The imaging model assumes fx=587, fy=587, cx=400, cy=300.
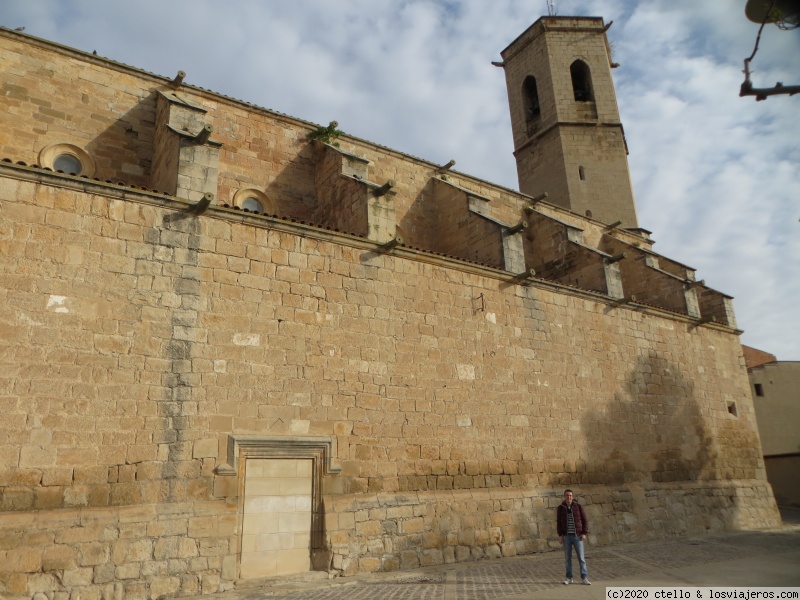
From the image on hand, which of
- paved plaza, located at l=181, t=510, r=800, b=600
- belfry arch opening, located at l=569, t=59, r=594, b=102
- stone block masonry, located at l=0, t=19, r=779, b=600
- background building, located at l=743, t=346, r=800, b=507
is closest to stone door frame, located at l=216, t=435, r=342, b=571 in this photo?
stone block masonry, located at l=0, t=19, r=779, b=600

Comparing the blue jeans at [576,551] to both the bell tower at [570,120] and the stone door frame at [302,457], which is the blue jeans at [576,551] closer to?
the stone door frame at [302,457]

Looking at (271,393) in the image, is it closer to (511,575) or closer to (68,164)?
(511,575)

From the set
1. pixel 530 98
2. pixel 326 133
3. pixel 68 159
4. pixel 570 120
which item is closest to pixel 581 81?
pixel 530 98

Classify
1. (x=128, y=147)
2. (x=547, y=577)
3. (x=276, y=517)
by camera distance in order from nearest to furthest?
(x=547, y=577) → (x=276, y=517) → (x=128, y=147)

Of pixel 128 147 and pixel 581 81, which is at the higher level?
pixel 581 81

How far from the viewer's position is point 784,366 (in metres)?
23.8

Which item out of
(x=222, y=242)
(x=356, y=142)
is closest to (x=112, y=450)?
(x=222, y=242)

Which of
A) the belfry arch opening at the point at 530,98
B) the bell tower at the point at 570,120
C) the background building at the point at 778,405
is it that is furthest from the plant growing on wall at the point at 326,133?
the background building at the point at 778,405

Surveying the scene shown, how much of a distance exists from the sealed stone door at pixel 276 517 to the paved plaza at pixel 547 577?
0.27 meters

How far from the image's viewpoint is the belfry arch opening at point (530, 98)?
23312 mm

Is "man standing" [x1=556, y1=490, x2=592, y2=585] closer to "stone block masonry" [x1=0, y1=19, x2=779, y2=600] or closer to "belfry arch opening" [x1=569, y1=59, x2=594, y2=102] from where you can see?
"stone block masonry" [x1=0, y1=19, x2=779, y2=600]

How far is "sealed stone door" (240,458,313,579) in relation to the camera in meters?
7.46

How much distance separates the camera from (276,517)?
7727 mm

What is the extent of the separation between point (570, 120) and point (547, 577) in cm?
1810
